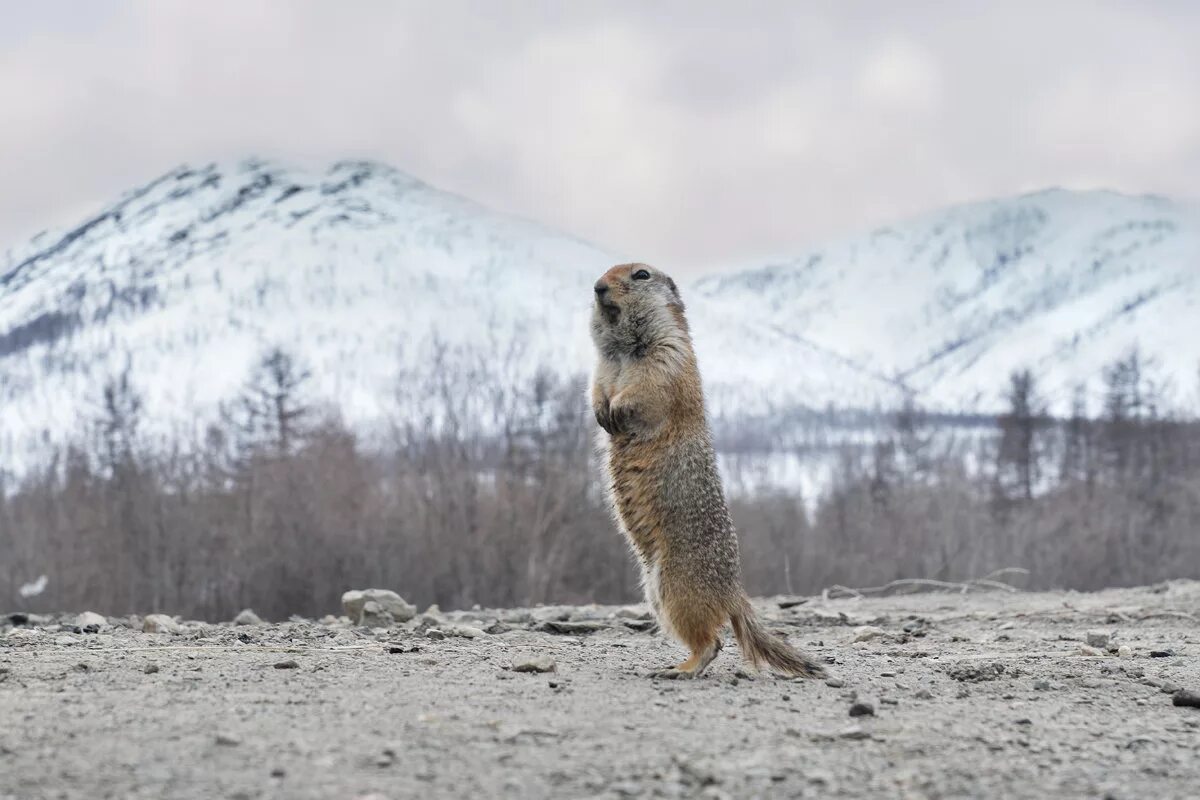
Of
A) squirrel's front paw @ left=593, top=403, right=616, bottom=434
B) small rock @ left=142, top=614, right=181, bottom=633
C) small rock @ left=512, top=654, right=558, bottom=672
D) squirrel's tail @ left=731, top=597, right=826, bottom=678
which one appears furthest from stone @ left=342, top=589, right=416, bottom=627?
squirrel's tail @ left=731, top=597, right=826, bottom=678

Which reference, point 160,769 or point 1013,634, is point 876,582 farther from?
point 160,769

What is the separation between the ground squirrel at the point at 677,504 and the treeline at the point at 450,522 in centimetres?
3014

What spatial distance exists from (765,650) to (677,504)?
3.92ft

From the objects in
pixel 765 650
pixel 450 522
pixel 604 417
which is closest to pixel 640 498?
pixel 604 417

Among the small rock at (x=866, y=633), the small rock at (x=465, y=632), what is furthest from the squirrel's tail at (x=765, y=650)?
the small rock at (x=866, y=633)

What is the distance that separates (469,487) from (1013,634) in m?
37.6

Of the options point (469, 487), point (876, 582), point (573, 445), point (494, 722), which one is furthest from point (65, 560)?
point (494, 722)

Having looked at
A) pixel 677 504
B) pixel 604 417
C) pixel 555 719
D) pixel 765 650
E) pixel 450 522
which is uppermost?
pixel 604 417

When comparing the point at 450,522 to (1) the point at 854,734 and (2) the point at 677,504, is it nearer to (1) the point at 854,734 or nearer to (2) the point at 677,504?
(2) the point at 677,504

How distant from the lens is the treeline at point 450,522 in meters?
44.7

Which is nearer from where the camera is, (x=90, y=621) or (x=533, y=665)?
(x=533, y=665)

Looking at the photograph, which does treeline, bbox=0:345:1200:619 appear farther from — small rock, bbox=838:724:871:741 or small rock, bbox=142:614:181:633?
small rock, bbox=838:724:871:741

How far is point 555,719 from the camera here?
22.3 ft

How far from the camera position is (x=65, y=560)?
48.3 metres
